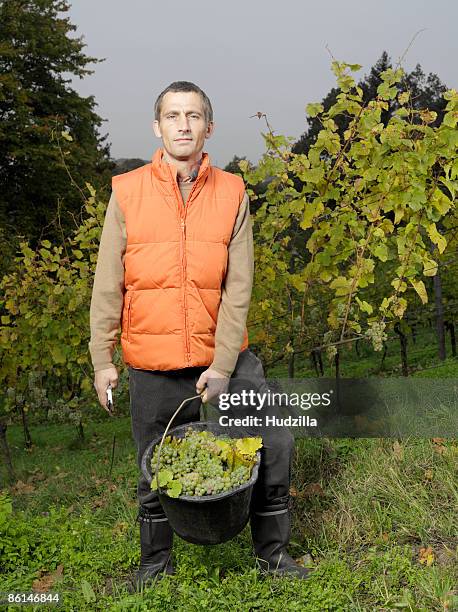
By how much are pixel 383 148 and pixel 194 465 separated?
2604 mm

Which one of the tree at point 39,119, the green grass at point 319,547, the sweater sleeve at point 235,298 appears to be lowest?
the green grass at point 319,547

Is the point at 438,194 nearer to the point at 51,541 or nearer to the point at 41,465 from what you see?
the point at 51,541

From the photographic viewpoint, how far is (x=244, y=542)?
3.72 metres

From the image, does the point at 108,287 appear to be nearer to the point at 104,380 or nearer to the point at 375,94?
the point at 104,380

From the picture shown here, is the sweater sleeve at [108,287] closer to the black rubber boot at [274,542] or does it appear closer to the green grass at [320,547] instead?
the black rubber boot at [274,542]

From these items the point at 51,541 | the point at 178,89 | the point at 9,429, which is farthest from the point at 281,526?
the point at 9,429

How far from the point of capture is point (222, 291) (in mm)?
3123

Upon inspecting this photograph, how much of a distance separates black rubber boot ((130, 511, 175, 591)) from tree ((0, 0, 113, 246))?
57.7 ft

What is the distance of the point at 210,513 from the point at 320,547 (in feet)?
3.68

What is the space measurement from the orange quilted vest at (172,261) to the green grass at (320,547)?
1.10 meters

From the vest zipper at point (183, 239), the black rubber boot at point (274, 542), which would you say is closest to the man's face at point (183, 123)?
the vest zipper at point (183, 239)

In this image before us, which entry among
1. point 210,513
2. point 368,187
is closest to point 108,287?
point 210,513

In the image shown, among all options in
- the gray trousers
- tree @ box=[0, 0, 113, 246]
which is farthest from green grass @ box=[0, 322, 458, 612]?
tree @ box=[0, 0, 113, 246]

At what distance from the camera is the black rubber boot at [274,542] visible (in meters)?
3.27
